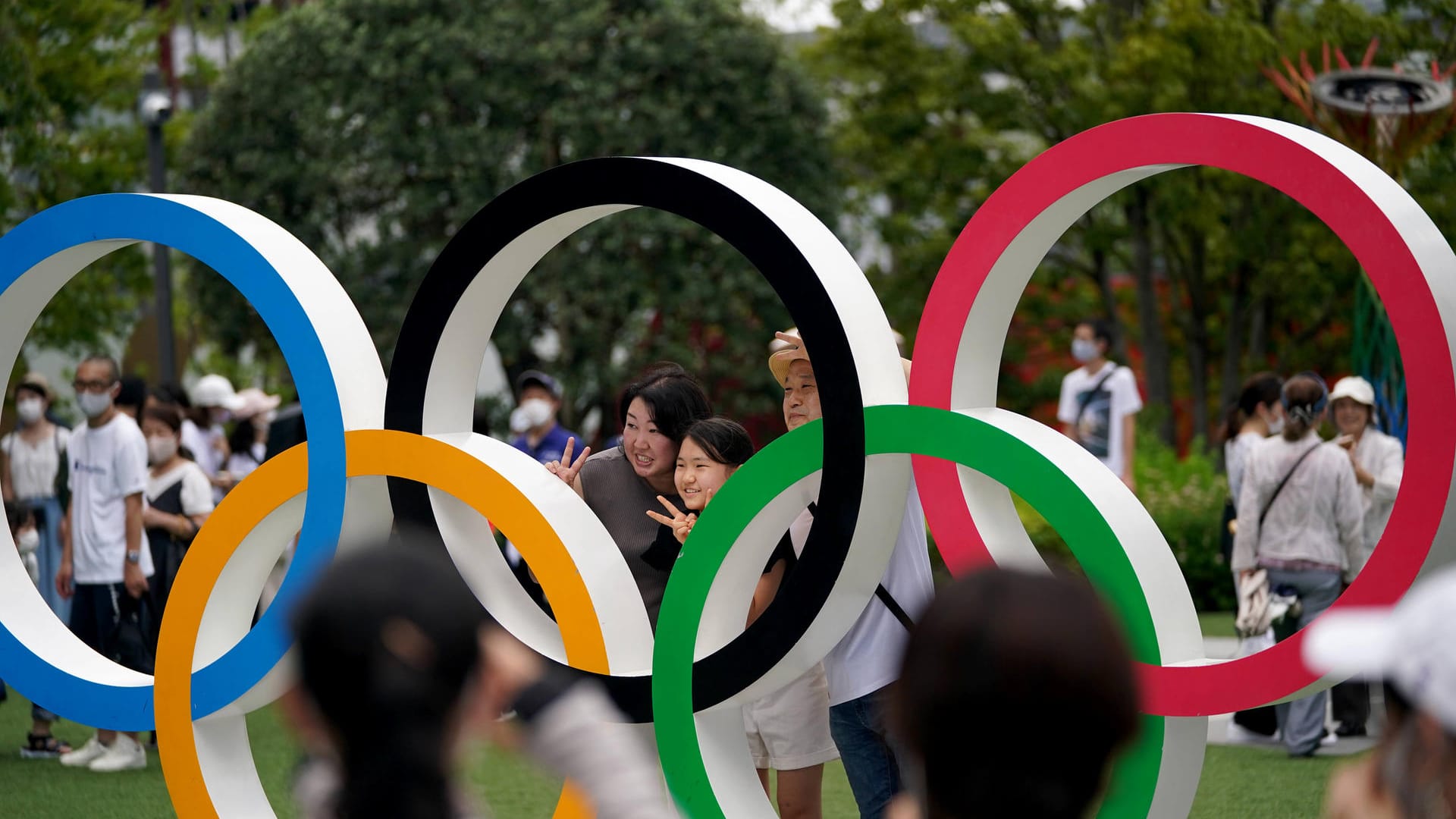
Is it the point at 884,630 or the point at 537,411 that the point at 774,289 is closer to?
the point at 884,630

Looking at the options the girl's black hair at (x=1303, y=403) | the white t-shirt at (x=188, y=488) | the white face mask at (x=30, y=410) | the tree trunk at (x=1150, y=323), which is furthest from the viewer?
the tree trunk at (x=1150, y=323)

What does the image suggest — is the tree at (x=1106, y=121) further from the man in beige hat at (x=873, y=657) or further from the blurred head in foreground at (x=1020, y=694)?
the blurred head in foreground at (x=1020, y=694)

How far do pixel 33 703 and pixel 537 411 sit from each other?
354 cm

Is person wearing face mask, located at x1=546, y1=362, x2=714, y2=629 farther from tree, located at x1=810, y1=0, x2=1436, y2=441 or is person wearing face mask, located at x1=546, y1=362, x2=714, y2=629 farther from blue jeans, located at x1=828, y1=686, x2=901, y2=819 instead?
tree, located at x1=810, y1=0, x2=1436, y2=441

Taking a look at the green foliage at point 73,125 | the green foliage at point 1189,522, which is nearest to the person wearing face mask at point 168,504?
the green foliage at point 73,125

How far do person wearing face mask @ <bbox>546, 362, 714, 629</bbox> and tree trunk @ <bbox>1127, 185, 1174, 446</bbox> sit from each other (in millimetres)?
13467

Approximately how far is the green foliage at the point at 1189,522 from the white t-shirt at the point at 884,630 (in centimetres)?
654

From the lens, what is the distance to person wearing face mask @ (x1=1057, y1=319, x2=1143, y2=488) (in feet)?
35.7

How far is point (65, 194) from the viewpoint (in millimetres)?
13945

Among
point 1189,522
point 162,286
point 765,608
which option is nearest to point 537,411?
point 162,286

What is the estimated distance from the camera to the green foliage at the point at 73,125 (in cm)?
Result: 1269

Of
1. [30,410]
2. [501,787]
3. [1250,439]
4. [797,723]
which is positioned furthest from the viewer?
[30,410]

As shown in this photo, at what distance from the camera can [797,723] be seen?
4.79 metres

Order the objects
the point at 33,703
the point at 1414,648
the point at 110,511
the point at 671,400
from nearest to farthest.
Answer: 1. the point at 1414,648
2. the point at 671,400
3. the point at 33,703
4. the point at 110,511
